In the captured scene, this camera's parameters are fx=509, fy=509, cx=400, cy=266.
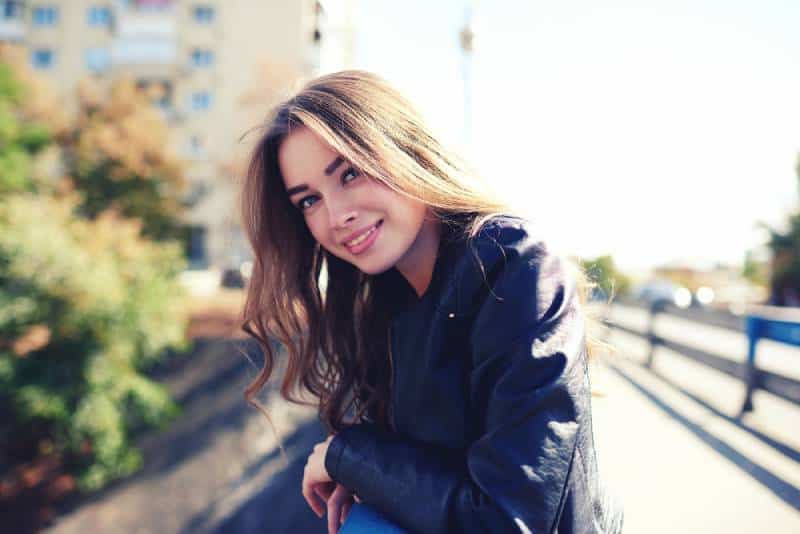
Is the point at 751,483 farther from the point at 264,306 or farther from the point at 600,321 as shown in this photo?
the point at 264,306

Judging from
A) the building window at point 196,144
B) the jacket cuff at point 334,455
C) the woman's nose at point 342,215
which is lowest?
the jacket cuff at point 334,455

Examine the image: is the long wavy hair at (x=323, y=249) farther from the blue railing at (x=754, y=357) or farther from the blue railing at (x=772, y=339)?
the blue railing at (x=772, y=339)

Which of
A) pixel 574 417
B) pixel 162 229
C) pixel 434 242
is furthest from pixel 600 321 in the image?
pixel 162 229

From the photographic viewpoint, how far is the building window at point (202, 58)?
27938mm

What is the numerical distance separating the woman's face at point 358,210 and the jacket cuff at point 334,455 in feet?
1.43

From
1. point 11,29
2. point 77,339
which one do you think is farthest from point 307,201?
point 11,29

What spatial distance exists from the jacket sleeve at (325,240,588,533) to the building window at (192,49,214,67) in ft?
102

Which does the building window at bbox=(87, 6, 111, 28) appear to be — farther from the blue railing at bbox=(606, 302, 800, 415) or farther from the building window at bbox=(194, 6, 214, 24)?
the blue railing at bbox=(606, 302, 800, 415)

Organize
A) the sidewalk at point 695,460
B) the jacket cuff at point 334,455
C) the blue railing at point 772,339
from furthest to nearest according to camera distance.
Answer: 1. the blue railing at point 772,339
2. the sidewalk at point 695,460
3. the jacket cuff at point 334,455

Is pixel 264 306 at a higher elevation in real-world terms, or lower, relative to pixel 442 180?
lower

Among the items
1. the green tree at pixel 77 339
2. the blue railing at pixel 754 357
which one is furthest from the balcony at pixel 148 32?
the blue railing at pixel 754 357

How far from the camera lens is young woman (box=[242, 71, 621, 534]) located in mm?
954

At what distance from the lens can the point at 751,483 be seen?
2.44m

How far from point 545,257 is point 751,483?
2.21 m
